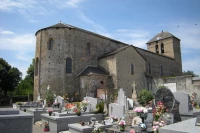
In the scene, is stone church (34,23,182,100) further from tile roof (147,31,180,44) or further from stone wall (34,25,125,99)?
tile roof (147,31,180,44)

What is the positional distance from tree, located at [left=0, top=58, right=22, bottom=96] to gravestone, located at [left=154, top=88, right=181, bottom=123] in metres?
29.7

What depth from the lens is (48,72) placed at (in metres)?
22.8

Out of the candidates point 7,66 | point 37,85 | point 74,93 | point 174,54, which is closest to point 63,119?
point 74,93

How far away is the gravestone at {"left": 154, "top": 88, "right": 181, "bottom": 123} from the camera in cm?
755

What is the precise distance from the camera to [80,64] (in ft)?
80.1

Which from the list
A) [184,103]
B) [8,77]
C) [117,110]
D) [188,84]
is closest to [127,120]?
[117,110]

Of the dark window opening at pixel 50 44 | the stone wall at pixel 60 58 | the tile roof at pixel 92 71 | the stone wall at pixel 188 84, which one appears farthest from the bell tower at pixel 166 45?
the dark window opening at pixel 50 44

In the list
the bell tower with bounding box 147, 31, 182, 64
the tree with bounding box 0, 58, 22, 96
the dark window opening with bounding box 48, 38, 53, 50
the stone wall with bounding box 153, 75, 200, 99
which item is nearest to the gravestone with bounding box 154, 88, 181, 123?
the stone wall with bounding box 153, 75, 200, 99

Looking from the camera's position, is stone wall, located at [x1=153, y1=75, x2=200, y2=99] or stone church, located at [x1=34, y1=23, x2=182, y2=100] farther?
stone church, located at [x1=34, y1=23, x2=182, y2=100]

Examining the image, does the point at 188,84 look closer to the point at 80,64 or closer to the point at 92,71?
the point at 92,71

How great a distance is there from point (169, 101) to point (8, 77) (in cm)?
3099

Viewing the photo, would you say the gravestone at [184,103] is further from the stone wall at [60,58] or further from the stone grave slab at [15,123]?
the stone wall at [60,58]

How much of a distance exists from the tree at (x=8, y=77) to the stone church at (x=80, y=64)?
10.0 metres

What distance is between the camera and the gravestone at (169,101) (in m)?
7.55
